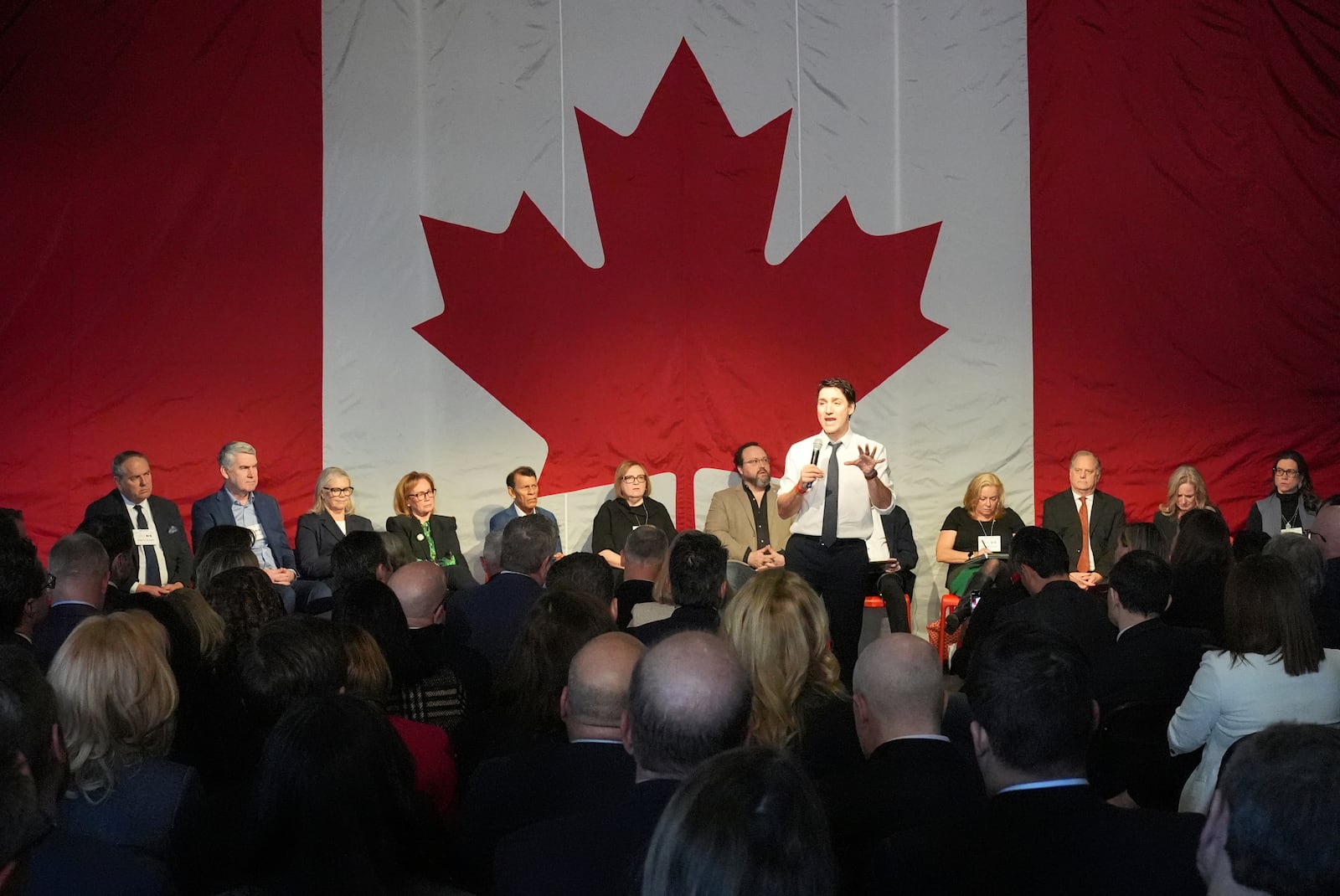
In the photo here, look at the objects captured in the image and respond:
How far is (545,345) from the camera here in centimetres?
733

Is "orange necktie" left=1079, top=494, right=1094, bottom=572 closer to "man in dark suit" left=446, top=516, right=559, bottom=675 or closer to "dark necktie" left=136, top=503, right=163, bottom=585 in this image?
"man in dark suit" left=446, top=516, right=559, bottom=675

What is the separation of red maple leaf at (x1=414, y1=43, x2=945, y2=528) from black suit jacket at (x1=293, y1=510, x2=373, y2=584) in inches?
52.2

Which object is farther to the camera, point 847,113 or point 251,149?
point 847,113

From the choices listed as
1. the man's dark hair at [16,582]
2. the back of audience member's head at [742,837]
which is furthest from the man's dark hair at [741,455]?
the back of audience member's head at [742,837]

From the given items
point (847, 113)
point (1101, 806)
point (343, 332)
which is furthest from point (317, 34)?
point (1101, 806)

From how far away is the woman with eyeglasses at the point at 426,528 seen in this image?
6801mm

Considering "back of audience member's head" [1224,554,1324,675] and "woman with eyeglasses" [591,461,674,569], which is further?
"woman with eyeglasses" [591,461,674,569]

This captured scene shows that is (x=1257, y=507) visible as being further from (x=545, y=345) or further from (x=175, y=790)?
(x=175, y=790)

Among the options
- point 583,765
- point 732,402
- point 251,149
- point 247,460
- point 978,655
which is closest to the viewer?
point 978,655

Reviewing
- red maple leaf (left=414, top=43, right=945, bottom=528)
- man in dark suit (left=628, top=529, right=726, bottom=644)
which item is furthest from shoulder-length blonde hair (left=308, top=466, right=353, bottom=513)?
man in dark suit (left=628, top=529, right=726, bottom=644)

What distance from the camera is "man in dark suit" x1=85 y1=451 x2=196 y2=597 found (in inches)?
244

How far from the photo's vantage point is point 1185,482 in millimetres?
7090

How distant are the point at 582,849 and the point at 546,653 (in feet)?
3.70

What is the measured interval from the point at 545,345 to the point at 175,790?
5.31 meters
